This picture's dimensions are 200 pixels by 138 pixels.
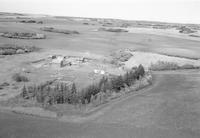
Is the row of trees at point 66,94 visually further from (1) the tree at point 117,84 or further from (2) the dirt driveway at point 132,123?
(2) the dirt driveway at point 132,123

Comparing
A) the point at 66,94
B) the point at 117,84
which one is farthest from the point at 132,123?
the point at 117,84

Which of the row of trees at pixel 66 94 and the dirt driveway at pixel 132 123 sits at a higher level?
the row of trees at pixel 66 94

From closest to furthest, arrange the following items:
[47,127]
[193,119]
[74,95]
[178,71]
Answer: [47,127] < [193,119] < [74,95] < [178,71]

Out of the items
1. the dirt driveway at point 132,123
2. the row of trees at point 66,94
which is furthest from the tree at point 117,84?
the dirt driveway at point 132,123

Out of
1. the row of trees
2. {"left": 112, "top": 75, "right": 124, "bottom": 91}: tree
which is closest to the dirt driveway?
{"left": 112, "top": 75, "right": 124, "bottom": 91}: tree

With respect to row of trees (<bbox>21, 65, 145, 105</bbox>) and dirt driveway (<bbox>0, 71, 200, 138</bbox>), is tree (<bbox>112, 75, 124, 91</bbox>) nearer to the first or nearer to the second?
row of trees (<bbox>21, 65, 145, 105</bbox>)

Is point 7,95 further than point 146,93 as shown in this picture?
No

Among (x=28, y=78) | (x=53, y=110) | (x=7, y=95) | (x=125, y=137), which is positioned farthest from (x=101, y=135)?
(x=28, y=78)

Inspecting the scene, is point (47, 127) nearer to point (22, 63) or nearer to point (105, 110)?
point (105, 110)
